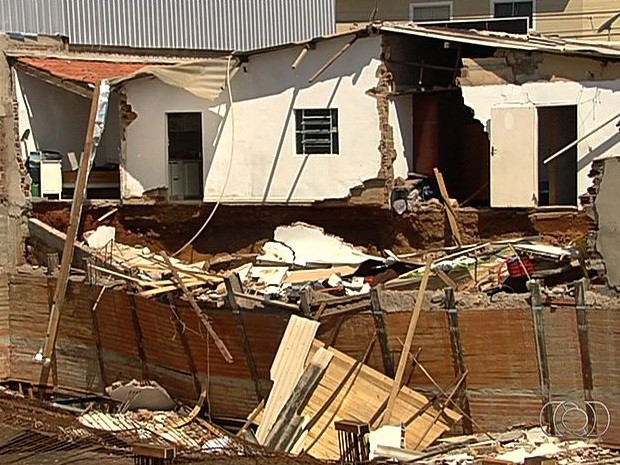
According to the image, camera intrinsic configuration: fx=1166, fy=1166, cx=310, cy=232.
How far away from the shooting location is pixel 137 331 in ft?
62.3

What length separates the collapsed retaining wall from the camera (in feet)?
49.9

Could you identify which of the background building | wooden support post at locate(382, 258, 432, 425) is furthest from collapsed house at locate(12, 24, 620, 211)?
wooden support post at locate(382, 258, 432, 425)

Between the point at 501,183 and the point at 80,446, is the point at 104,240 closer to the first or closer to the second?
the point at 501,183

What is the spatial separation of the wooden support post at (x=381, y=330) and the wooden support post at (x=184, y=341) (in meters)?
3.34

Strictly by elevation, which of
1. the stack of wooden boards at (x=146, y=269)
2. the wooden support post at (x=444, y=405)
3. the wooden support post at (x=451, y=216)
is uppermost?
the wooden support post at (x=451, y=216)

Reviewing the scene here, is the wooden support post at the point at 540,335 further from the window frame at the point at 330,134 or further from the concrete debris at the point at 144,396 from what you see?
the window frame at the point at 330,134

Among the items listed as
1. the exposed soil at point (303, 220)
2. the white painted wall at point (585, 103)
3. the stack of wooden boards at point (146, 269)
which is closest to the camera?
the stack of wooden boards at point (146, 269)

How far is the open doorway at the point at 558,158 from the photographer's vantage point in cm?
2150

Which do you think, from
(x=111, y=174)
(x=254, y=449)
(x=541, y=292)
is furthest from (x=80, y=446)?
(x=111, y=174)

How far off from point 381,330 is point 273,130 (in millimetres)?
7365

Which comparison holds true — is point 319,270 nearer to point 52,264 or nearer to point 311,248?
point 311,248

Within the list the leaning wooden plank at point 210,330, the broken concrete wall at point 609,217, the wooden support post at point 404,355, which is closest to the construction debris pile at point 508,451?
the wooden support post at point 404,355

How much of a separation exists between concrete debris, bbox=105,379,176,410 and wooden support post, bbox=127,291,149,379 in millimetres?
226

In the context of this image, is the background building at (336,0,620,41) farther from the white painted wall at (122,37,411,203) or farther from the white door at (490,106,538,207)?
the white door at (490,106,538,207)
